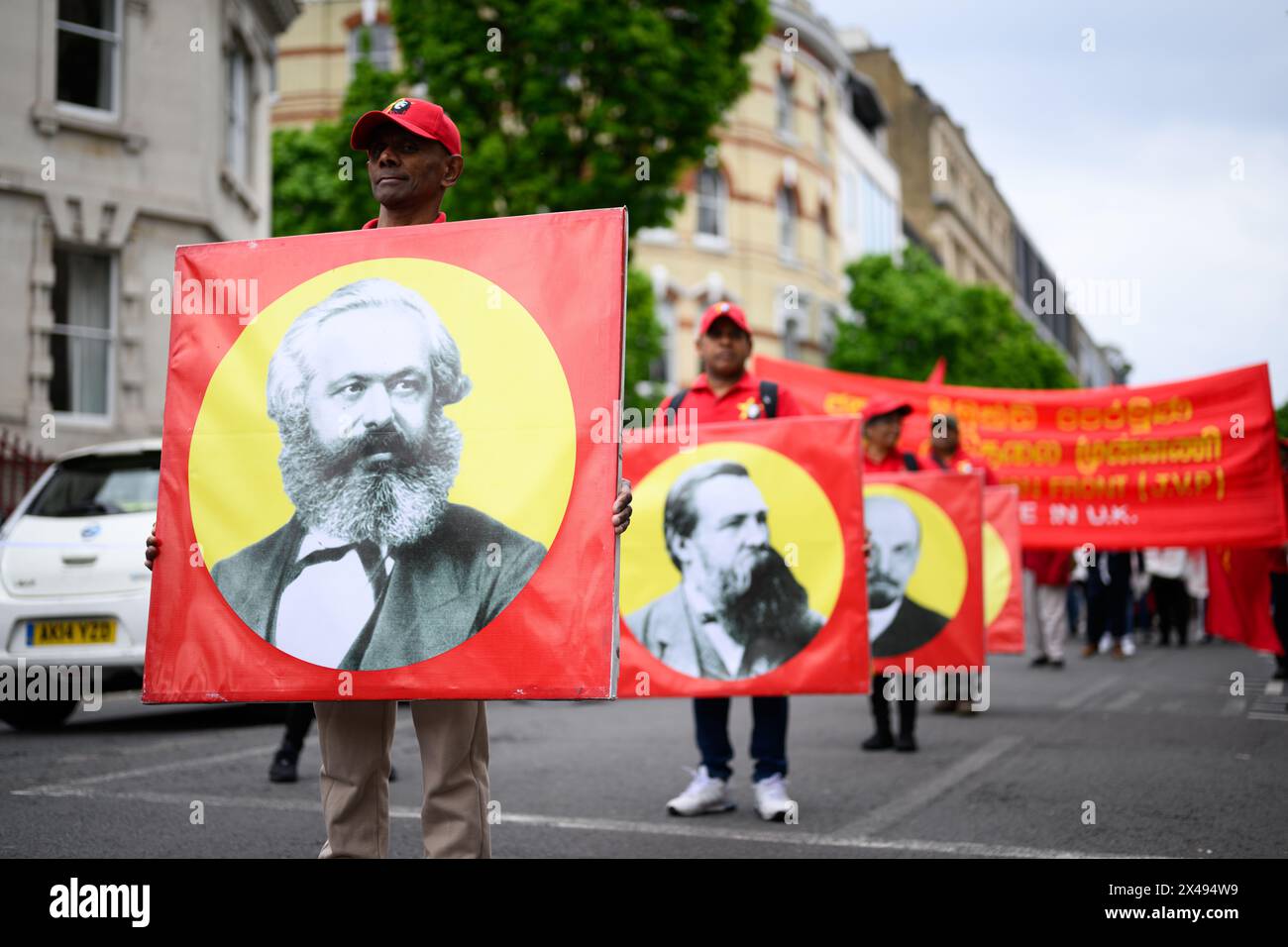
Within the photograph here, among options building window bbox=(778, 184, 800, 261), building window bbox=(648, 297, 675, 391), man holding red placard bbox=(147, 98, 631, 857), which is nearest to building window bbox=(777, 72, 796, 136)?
building window bbox=(778, 184, 800, 261)

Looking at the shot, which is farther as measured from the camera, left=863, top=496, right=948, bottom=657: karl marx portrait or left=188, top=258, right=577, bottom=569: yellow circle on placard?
left=863, top=496, right=948, bottom=657: karl marx portrait

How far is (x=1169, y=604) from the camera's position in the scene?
19953 millimetres

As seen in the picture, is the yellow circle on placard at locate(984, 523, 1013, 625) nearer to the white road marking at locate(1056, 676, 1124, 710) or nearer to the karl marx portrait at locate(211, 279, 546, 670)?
the white road marking at locate(1056, 676, 1124, 710)

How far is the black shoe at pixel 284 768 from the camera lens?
666 cm

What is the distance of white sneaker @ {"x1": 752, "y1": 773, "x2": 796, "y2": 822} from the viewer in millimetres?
5840

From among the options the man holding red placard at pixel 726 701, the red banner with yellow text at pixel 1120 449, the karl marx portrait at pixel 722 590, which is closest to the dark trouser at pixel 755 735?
the man holding red placard at pixel 726 701

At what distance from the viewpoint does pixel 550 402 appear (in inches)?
139

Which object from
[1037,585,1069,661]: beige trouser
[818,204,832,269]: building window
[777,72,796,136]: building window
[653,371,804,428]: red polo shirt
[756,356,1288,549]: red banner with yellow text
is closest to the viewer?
[653,371,804,428]: red polo shirt

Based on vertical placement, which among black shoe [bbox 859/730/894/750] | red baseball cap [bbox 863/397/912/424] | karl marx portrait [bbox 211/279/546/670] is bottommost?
black shoe [bbox 859/730/894/750]

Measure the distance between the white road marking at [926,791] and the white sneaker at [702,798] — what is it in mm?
627

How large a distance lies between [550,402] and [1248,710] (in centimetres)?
811

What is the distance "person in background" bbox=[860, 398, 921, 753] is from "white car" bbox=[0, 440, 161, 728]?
437 centimetres
